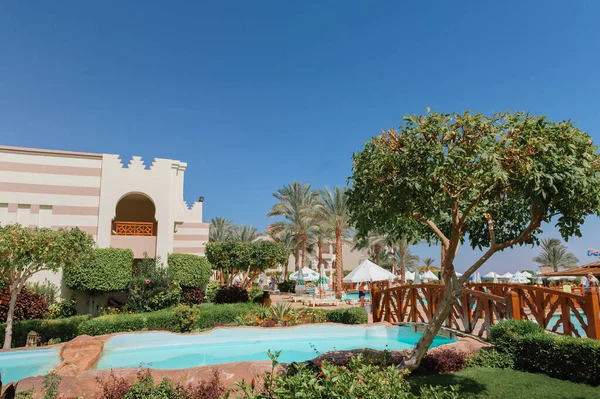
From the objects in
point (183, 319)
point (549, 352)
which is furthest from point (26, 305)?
point (549, 352)

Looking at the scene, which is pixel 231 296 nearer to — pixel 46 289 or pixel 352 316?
pixel 352 316

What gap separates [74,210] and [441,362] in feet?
63.6

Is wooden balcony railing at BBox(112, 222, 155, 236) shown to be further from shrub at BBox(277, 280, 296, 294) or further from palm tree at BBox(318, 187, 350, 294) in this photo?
shrub at BBox(277, 280, 296, 294)

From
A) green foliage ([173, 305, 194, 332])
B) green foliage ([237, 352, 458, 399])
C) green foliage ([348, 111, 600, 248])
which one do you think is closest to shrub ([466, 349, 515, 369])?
green foliage ([348, 111, 600, 248])

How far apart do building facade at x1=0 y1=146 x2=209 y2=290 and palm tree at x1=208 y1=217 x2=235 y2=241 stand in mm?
30220

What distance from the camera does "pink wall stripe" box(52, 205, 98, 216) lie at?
20.8 m

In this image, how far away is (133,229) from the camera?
897 inches

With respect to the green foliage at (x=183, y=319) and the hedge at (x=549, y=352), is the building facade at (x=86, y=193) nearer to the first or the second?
the green foliage at (x=183, y=319)

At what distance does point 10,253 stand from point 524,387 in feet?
47.8

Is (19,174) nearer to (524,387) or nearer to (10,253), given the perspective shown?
(10,253)

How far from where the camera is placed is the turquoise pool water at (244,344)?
1327 centimetres

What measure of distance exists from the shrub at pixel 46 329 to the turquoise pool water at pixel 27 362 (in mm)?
1807

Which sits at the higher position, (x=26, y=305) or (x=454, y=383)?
(x=26, y=305)

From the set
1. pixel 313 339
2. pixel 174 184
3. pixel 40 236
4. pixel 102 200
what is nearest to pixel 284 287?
pixel 174 184
